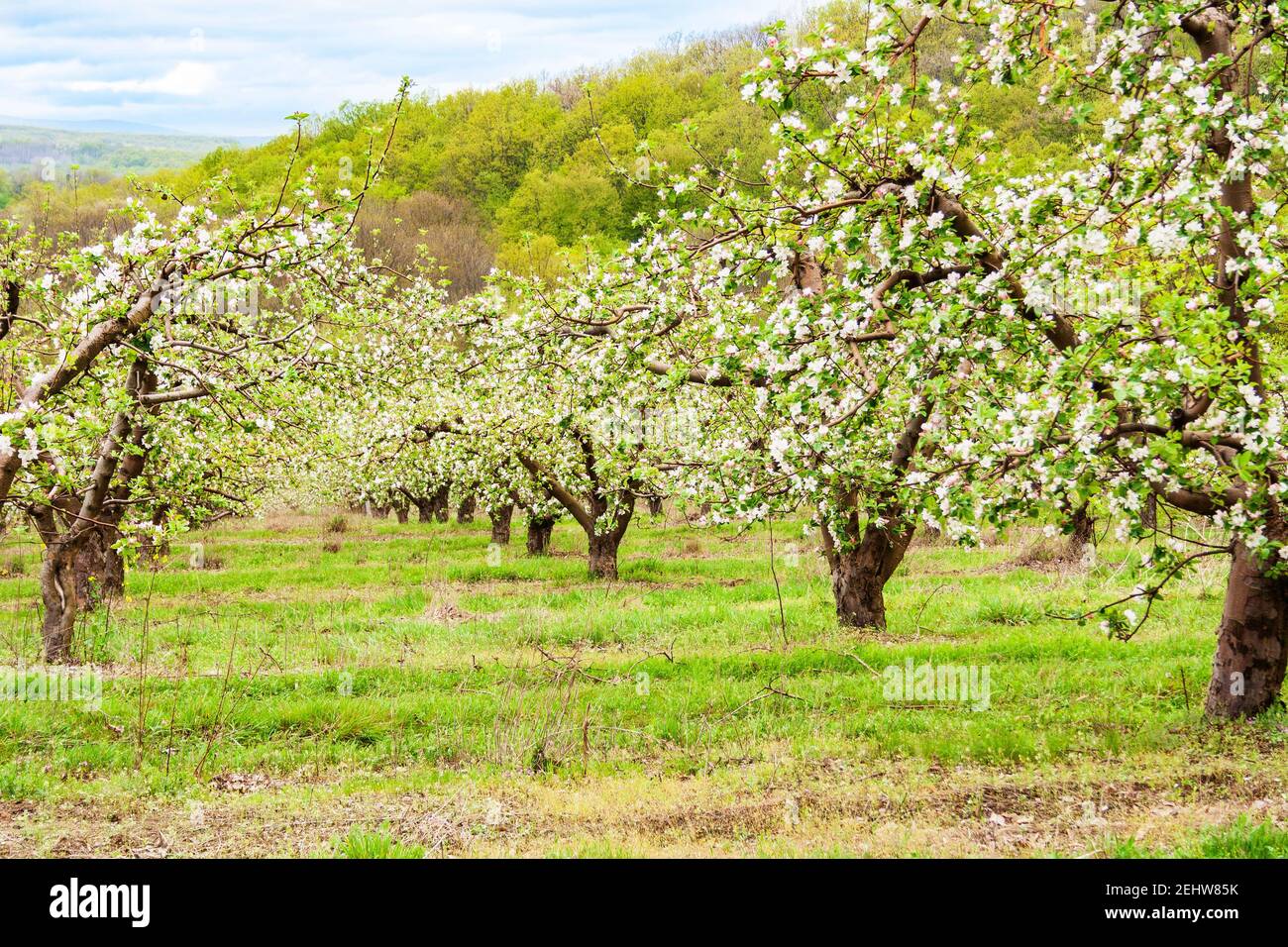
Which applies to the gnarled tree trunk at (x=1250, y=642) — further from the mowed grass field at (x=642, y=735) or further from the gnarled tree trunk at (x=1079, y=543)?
the gnarled tree trunk at (x=1079, y=543)

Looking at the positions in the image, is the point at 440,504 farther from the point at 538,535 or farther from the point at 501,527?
the point at 538,535

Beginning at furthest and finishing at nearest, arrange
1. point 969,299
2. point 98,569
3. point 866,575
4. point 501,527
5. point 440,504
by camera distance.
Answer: point 440,504 < point 501,527 < point 98,569 < point 866,575 < point 969,299

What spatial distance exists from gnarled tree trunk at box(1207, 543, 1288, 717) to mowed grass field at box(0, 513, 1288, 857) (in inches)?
11.8

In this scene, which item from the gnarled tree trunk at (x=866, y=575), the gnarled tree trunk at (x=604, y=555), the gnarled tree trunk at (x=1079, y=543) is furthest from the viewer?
the gnarled tree trunk at (x=604, y=555)

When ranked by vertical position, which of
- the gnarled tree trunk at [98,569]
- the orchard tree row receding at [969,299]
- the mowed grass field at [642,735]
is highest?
the orchard tree row receding at [969,299]

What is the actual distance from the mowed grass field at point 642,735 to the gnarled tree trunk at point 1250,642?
30 centimetres

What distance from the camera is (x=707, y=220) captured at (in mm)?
11219

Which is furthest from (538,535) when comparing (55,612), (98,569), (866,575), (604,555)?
(55,612)

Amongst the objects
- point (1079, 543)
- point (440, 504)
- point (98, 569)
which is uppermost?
point (1079, 543)

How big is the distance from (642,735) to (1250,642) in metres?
6.50

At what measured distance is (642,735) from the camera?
11.4m

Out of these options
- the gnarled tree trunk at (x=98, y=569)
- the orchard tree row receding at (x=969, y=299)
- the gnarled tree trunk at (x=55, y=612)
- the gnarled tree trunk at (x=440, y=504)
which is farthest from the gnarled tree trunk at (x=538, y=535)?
the orchard tree row receding at (x=969, y=299)

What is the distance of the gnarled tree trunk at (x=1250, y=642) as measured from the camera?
9734 mm

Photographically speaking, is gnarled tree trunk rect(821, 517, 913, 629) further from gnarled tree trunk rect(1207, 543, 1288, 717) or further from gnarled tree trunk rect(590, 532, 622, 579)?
gnarled tree trunk rect(590, 532, 622, 579)
